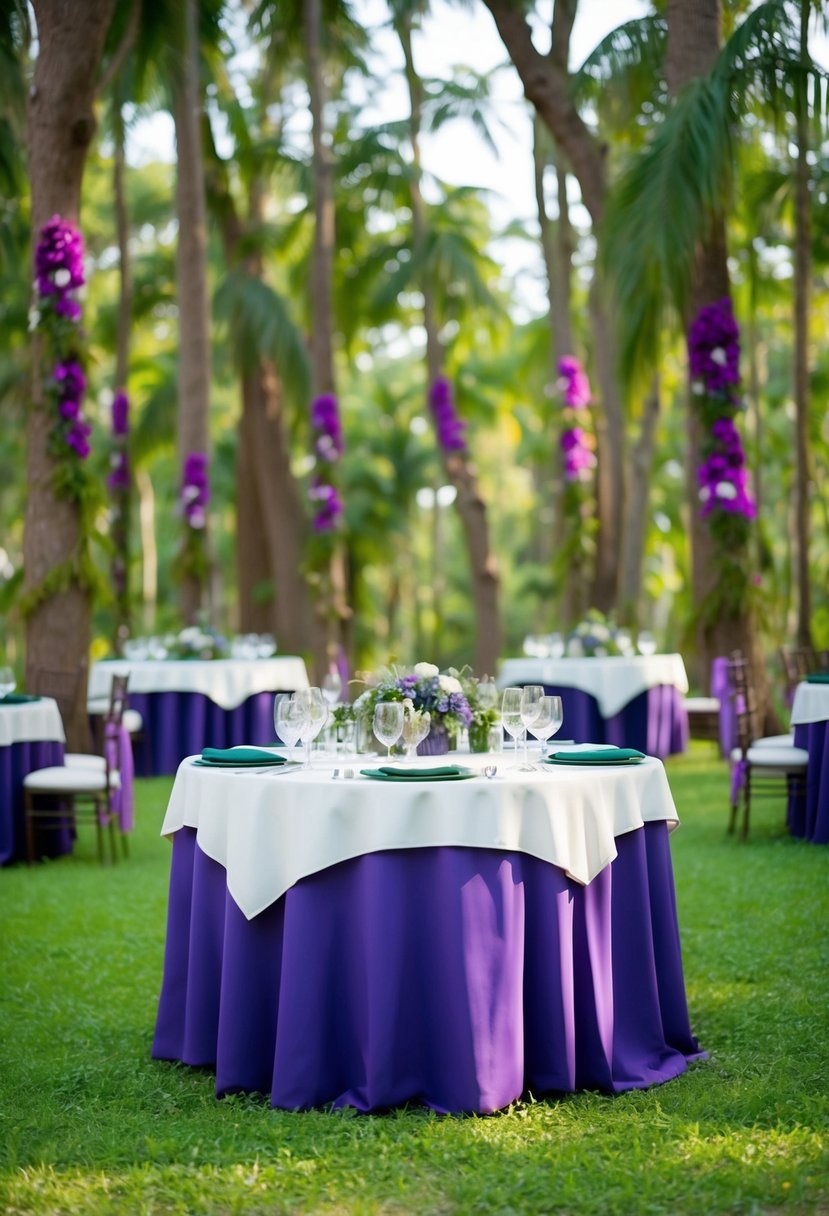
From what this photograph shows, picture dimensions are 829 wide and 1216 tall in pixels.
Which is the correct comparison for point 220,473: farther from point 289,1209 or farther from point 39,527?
point 289,1209

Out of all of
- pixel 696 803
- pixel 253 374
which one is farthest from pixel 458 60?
pixel 696 803

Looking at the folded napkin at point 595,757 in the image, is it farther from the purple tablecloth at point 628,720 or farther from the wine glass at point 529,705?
the purple tablecloth at point 628,720

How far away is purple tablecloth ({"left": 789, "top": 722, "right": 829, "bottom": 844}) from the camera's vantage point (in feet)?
26.3

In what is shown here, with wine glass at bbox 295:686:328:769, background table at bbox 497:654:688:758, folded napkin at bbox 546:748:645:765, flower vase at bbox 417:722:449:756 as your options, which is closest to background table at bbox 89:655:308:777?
background table at bbox 497:654:688:758

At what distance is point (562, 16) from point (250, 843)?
13.6 metres

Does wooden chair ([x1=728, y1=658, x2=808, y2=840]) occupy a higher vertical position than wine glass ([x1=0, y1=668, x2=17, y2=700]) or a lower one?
lower

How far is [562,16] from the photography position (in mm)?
15445

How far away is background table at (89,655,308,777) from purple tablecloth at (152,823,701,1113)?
302 inches

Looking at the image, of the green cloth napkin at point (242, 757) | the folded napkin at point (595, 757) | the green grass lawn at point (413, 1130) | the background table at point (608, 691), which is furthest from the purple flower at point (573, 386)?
the green cloth napkin at point (242, 757)

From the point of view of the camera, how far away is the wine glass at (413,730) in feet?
14.3

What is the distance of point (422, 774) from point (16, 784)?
16.5 ft

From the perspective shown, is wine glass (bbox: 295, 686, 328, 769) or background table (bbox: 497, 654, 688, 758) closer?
wine glass (bbox: 295, 686, 328, 769)
